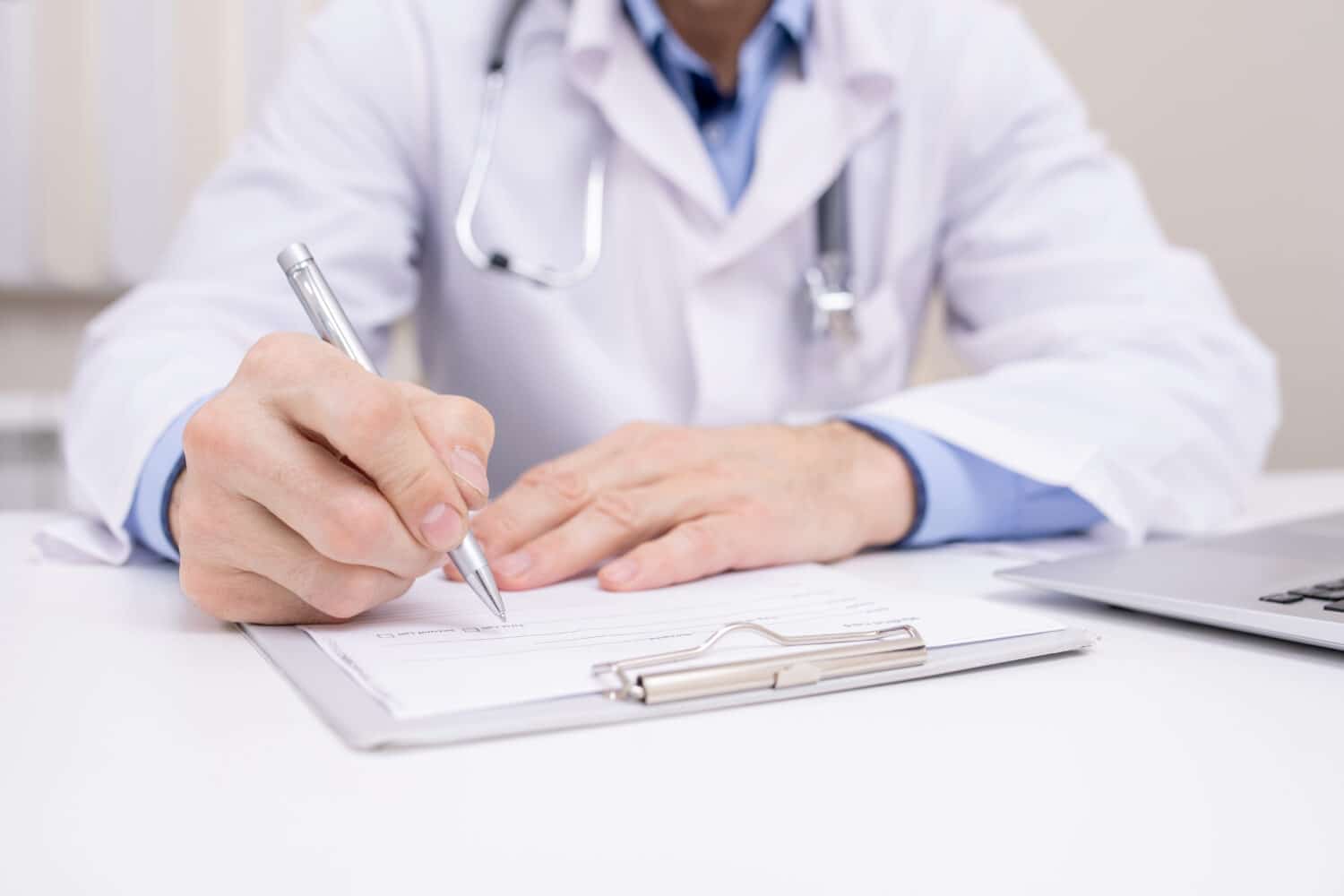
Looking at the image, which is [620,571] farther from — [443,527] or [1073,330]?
[1073,330]

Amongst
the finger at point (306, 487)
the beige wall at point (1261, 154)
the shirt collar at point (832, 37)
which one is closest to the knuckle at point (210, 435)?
the finger at point (306, 487)

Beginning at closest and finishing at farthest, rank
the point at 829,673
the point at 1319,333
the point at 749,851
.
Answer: the point at 749,851 < the point at 829,673 < the point at 1319,333

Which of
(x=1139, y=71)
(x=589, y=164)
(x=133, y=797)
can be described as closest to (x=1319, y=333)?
(x=1139, y=71)

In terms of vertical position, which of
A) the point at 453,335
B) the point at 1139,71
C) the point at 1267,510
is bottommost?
the point at 1267,510

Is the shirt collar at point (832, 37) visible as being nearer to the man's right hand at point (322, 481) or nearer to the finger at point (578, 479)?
the finger at point (578, 479)

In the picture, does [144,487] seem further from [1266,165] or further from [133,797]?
[1266,165]

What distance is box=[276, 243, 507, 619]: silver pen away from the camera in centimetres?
48

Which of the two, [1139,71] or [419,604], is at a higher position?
[1139,71]

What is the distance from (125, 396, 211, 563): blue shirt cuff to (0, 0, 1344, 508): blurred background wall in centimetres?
132

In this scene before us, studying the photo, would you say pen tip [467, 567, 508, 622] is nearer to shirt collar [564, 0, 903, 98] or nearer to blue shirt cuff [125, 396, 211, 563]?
blue shirt cuff [125, 396, 211, 563]

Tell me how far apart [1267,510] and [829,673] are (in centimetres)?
64

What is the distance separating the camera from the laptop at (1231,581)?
0.49 meters

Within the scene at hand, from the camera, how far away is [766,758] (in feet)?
1.15

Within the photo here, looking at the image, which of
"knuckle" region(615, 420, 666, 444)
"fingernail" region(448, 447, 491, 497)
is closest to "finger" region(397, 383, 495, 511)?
"fingernail" region(448, 447, 491, 497)
